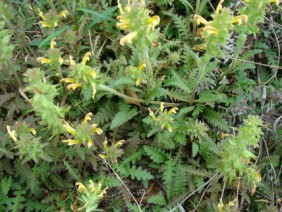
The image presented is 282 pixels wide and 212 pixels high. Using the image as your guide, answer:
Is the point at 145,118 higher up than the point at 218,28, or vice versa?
the point at 218,28

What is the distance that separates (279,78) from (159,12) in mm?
1136

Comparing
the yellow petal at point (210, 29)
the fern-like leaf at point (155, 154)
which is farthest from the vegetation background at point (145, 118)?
the yellow petal at point (210, 29)

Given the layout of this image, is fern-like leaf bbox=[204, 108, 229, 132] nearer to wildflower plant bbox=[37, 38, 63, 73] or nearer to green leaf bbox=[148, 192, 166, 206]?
green leaf bbox=[148, 192, 166, 206]

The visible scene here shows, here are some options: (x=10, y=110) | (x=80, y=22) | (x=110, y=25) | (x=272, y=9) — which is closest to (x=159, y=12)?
(x=110, y=25)

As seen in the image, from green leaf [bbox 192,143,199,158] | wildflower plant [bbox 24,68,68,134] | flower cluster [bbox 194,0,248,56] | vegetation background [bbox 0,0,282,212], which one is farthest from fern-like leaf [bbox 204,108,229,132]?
wildflower plant [bbox 24,68,68,134]

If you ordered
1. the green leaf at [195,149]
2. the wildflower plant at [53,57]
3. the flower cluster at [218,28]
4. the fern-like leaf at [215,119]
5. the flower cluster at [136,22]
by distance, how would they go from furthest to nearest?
1. the fern-like leaf at [215,119]
2. the green leaf at [195,149]
3. the wildflower plant at [53,57]
4. the flower cluster at [218,28]
5. the flower cluster at [136,22]

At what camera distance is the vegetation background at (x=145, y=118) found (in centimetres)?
271

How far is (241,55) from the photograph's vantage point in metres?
3.34

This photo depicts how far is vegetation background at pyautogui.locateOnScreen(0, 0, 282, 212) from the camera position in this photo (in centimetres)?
271

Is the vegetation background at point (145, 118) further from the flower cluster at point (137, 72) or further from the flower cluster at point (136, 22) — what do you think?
the flower cluster at point (136, 22)

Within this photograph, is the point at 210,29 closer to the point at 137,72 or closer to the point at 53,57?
the point at 137,72

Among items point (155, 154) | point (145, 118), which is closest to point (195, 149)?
point (155, 154)

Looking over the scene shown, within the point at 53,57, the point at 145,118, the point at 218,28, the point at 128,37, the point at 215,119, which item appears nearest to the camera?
the point at 128,37

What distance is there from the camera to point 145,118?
2844mm
